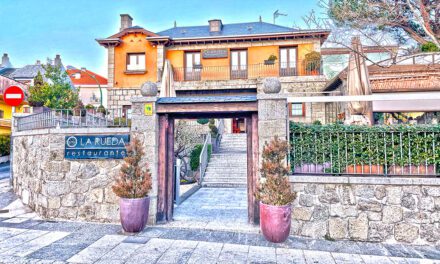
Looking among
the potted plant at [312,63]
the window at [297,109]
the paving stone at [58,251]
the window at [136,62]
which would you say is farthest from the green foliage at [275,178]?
the window at [136,62]

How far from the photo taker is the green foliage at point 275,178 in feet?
15.1

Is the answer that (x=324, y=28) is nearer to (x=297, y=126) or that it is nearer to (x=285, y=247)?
(x=297, y=126)

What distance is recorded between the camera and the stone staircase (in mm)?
11688

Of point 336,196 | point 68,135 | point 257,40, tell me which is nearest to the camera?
point 336,196

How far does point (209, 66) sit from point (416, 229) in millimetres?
16150

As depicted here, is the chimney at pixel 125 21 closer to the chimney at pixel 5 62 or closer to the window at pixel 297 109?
the window at pixel 297 109

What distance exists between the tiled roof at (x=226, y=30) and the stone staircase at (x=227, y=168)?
9.42m

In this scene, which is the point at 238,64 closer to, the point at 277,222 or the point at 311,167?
the point at 311,167

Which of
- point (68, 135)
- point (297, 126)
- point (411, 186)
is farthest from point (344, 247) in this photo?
point (68, 135)

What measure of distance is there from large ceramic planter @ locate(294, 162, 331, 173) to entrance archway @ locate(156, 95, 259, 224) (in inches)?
35.2

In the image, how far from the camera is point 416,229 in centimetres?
462

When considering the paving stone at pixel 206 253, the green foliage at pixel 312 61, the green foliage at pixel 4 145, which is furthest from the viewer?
the green foliage at pixel 312 61

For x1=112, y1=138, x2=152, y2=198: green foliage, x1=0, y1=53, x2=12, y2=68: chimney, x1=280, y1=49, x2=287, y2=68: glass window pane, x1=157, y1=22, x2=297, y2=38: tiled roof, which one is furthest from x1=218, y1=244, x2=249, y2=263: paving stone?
x1=0, y1=53, x2=12, y2=68: chimney

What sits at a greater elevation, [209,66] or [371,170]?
[209,66]
